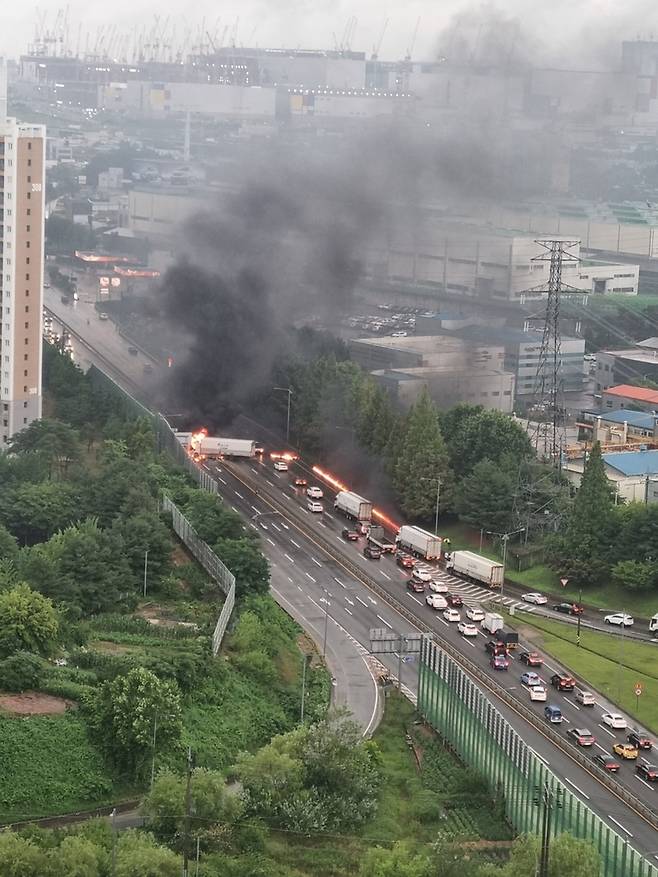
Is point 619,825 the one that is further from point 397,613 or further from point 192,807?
point 397,613

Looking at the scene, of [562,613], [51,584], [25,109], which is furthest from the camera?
[25,109]

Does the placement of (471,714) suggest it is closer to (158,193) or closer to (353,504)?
(353,504)

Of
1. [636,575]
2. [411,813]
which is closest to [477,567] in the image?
[636,575]

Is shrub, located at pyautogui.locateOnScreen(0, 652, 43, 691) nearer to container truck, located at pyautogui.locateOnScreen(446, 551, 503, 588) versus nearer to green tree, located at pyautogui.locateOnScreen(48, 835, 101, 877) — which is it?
green tree, located at pyautogui.locateOnScreen(48, 835, 101, 877)

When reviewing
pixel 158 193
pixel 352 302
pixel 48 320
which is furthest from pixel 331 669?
pixel 158 193

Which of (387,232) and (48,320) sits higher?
(387,232)

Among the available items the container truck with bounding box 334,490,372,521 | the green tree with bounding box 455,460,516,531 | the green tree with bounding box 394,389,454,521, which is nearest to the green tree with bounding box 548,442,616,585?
the green tree with bounding box 455,460,516,531

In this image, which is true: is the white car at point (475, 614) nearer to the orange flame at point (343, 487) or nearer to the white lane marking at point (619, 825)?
the orange flame at point (343, 487)
